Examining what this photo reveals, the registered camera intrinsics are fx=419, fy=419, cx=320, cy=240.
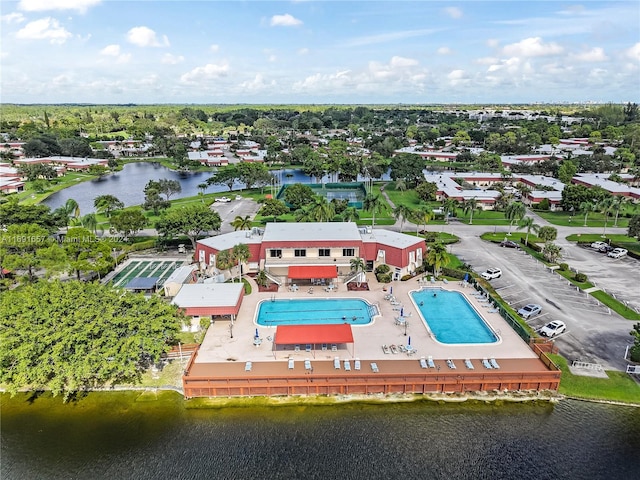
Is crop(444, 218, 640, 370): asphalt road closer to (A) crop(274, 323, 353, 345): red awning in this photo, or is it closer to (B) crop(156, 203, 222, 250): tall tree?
(A) crop(274, 323, 353, 345): red awning

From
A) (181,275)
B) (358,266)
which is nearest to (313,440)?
(358,266)

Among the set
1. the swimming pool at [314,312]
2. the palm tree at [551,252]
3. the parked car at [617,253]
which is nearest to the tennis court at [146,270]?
the swimming pool at [314,312]

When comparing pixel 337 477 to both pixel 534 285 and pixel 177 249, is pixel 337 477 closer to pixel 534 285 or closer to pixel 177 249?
pixel 534 285

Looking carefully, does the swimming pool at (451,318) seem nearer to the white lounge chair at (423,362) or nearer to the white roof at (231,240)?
the white lounge chair at (423,362)

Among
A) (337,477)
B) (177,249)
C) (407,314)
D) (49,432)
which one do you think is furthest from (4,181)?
(337,477)

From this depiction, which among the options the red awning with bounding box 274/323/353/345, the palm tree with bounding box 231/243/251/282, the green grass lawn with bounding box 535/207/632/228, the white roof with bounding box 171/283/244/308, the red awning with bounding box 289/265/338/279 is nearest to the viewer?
the red awning with bounding box 274/323/353/345

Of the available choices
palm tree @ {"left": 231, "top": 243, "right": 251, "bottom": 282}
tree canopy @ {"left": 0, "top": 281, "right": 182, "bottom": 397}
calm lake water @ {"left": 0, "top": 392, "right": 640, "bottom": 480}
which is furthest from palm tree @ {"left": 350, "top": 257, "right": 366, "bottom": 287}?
tree canopy @ {"left": 0, "top": 281, "right": 182, "bottom": 397}

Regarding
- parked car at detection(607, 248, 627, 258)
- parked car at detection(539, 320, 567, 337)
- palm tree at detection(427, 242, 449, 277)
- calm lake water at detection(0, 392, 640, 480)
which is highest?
palm tree at detection(427, 242, 449, 277)
